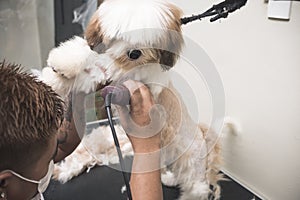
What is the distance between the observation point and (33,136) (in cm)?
53

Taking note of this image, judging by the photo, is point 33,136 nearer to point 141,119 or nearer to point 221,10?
point 141,119

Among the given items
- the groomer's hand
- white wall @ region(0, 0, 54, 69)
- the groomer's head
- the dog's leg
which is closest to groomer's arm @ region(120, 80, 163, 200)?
the groomer's hand

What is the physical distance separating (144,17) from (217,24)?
0.90 ft

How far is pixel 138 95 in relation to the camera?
63 centimetres

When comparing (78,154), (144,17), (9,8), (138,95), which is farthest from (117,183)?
(9,8)

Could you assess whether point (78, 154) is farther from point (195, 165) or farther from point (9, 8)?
point (9, 8)

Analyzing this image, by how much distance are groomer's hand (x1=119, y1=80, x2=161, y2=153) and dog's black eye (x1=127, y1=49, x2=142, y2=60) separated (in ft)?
0.14

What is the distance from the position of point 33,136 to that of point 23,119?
1.2 inches

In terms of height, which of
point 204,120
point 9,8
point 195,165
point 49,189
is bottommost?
point 49,189

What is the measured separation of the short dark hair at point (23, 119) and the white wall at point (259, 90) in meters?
0.31

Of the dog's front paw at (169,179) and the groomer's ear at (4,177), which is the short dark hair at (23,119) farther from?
the dog's front paw at (169,179)

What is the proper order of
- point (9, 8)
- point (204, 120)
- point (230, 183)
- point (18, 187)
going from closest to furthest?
point (18, 187)
point (204, 120)
point (230, 183)
point (9, 8)

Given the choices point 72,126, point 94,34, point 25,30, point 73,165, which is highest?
point 94,34

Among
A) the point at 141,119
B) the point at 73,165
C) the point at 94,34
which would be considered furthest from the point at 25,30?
the point at 141,119
